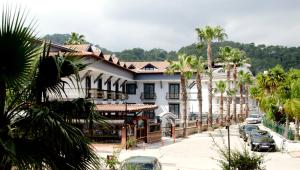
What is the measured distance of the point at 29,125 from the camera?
6363 millimetres

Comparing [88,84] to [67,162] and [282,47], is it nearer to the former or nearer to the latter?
[67,162]

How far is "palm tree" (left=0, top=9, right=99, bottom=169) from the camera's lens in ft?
20.4

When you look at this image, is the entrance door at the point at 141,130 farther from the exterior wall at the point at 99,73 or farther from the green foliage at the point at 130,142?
the exterior wall at the point at 99,73

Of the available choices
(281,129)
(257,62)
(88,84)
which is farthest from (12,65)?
(257,62)

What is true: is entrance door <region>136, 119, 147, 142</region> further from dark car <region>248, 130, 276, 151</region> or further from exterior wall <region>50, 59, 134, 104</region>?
dark car <region>248, 130, 276, 151</region>

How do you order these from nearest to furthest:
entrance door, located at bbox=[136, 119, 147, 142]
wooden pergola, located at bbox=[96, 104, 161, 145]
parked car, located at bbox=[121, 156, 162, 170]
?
1. parked car, located at bbox=[121, 156, 162, 170]
2. wooden pergola, located at bbox=[96, 104, 161, 145]
3. entrance door, located at bbox=[136, 119, 147, 142]

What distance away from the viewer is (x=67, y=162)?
650 cm

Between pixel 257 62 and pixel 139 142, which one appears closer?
pixel 139 142

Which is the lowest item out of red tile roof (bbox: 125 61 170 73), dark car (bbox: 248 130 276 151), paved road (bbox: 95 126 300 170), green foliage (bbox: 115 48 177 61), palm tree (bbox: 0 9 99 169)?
paved road (bbox: 95 126 300 170)

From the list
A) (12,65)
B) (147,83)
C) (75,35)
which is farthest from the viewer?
(75,35)

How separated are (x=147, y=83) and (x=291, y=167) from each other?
34227mm

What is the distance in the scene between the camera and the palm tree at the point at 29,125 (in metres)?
6.21

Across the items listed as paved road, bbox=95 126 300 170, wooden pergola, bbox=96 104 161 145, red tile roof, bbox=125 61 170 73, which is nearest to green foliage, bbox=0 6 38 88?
paved road, bbox=95 126 300 170

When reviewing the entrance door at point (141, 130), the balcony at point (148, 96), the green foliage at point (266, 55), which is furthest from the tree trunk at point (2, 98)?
the green foliage at point (266, 55)
